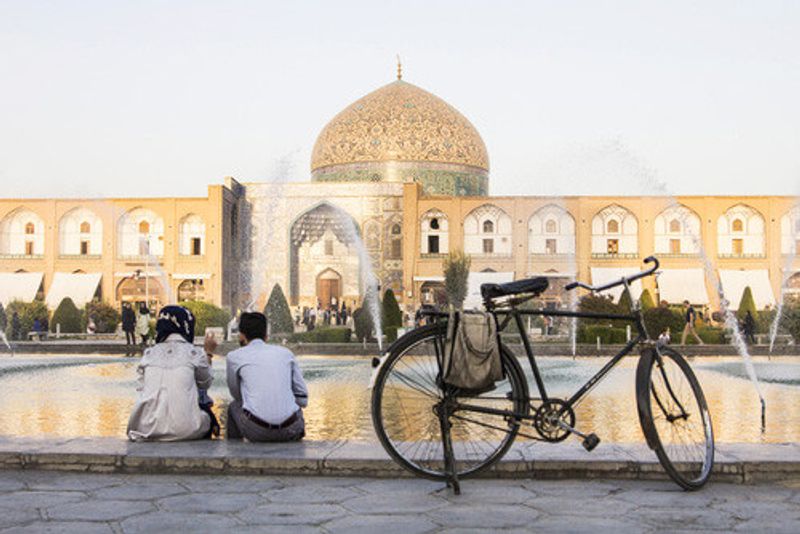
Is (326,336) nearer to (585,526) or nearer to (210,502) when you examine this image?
(210,502)

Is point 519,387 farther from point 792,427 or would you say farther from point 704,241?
point 704,241

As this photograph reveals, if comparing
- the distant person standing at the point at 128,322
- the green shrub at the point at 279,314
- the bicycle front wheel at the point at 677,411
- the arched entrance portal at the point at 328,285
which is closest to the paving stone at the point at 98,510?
the bicycle front wheel at the point at 677,411

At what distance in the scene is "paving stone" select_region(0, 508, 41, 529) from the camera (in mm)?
2623

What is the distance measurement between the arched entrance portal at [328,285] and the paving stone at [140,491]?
3119cm

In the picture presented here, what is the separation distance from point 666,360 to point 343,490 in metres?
1.14

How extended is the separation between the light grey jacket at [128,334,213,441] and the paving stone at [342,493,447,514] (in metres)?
1.11

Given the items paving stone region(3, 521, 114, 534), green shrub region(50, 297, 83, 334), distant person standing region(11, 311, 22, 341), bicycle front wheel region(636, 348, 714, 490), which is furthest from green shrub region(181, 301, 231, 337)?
paving stone region(3, 521, 114, 534)

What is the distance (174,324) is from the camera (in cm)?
402

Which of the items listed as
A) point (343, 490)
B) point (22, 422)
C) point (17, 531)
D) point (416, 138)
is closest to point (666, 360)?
point (343, 490)

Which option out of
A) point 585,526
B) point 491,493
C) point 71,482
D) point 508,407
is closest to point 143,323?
point 71,482

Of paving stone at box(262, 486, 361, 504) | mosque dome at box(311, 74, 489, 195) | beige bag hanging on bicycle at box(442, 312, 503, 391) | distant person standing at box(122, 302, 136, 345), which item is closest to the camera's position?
paving stone at box(262, 486, 361, 504)

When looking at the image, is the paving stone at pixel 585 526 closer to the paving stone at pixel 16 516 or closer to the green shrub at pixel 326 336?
the paving stone at pixel 16 516

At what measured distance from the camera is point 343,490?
312 centimetres

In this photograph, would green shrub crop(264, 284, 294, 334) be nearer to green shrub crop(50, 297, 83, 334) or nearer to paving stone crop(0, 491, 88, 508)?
green shrub crop(50, 297, 83, 334)
